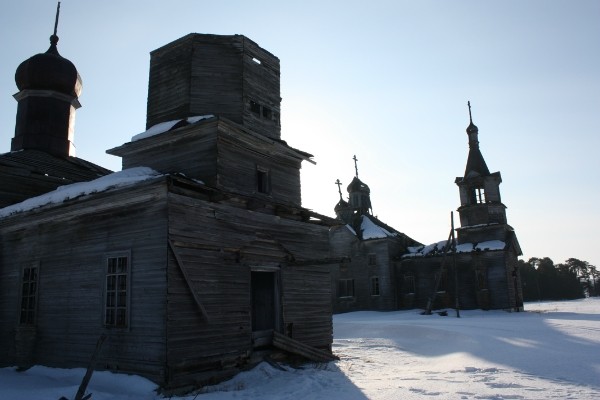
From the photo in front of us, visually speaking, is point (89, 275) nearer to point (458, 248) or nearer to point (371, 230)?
point (371, 230)

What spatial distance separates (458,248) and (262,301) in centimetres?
2242

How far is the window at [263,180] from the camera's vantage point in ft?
50.8

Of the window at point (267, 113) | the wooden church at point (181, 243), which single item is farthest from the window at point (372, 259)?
the window at point (267, 113)

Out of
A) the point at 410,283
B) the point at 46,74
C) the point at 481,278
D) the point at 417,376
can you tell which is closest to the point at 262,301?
the point at 417,376

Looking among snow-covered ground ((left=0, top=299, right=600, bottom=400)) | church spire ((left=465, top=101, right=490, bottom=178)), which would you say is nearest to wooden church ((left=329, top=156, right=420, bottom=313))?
church spire ((left=465, top=101, right=490, bottom=178))

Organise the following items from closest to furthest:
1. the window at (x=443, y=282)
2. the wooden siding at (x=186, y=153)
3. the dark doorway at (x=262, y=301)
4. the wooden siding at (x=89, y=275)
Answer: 1. the wooden siding at (x=89, y=275)
2. the wooden siding at (x=186, y=153)
3. the dark doorway at (x=262, y=301)
4. the window at (x=443, y=282)

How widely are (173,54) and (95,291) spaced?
8529mm

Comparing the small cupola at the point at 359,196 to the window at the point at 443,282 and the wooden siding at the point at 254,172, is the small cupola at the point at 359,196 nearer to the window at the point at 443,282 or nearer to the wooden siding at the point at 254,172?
the window at the point at 443,282

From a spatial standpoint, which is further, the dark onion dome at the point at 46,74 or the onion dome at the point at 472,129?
the onion dome at the point at 472,129

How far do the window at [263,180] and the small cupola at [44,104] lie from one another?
11.5m

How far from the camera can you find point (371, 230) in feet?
122

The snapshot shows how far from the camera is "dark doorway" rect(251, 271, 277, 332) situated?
15555 mm

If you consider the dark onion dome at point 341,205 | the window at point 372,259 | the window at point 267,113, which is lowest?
the window at point 372,259

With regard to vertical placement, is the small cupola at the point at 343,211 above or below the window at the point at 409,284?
above
